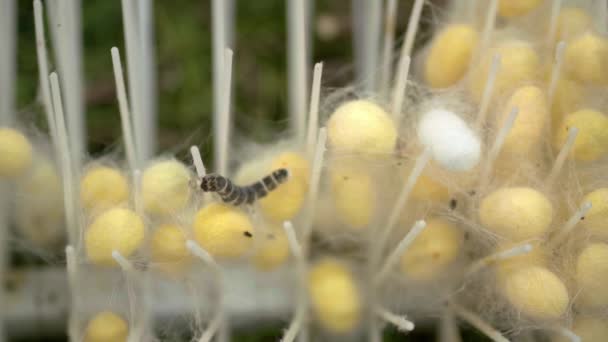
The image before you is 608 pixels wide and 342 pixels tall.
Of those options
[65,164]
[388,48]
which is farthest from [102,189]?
[388,48]

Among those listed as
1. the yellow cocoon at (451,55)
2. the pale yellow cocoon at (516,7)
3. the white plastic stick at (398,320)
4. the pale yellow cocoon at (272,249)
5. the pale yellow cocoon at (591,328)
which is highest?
the pale yellow cocoon at (516,7)

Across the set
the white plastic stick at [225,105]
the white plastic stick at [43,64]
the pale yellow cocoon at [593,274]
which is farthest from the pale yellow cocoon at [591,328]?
the white plastic stick at [43,64]

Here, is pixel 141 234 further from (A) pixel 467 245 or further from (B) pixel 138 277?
(A) pixel 467 245

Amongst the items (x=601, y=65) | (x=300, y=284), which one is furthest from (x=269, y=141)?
(x=601, y=65)

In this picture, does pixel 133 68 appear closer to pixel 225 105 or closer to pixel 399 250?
pixel 225 105

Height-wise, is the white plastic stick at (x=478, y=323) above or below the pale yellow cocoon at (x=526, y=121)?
below

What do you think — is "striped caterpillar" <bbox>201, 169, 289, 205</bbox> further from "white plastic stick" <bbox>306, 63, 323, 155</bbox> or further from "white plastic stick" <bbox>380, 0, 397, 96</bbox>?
"white plastic stick" <bbox>380, 0, 397, 96</bbox>

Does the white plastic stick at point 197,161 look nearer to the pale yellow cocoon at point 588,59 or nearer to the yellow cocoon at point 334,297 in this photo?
the yellow cocoon at point 334,297
